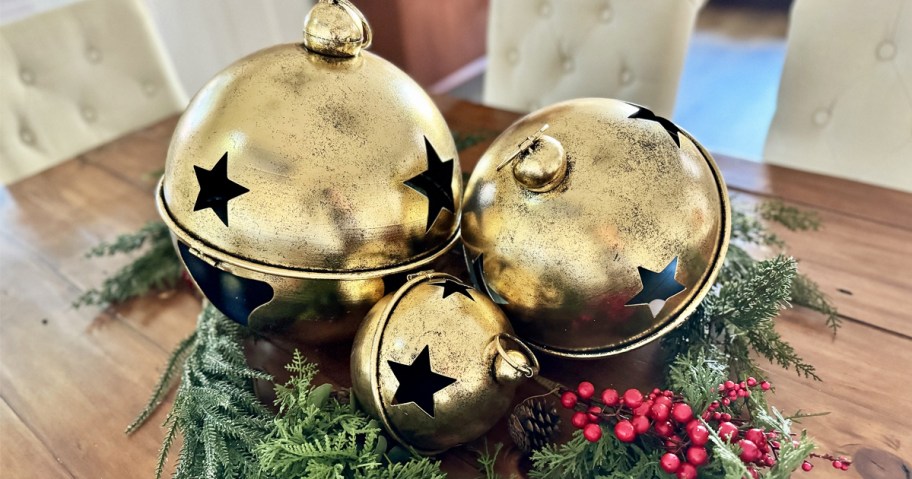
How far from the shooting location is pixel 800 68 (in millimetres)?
954

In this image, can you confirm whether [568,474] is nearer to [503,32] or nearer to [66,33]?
[503,32]

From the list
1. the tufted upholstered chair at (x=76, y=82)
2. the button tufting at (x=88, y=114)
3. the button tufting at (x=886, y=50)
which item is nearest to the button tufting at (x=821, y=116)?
the button tufting at (x=886, y=50)

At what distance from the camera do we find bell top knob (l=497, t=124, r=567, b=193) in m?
0.47

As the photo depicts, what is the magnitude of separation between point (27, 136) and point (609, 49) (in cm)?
111

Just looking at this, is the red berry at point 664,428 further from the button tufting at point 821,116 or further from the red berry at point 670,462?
the button tufting at point 821,116

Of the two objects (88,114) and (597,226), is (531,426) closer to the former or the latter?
(597,226)

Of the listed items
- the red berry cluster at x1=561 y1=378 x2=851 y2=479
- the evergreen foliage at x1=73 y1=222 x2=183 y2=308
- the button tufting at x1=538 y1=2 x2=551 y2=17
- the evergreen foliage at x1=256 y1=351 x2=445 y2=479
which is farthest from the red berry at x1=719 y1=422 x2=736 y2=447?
the button tufting at x1=538 y1=2 x2=551 y2=17

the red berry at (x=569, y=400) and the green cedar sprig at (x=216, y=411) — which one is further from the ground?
the red berry at (x=569, y=400)

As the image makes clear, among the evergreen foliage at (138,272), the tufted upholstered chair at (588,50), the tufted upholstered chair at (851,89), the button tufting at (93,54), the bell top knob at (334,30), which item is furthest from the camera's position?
the button tufting at (93,54)

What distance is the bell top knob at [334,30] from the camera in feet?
1.73

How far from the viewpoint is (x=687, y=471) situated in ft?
1.40

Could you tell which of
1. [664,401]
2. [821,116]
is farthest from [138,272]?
[821,116]

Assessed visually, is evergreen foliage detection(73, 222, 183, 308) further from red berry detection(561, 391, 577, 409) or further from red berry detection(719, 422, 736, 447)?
red berry detection(719, 422, 736, 447)

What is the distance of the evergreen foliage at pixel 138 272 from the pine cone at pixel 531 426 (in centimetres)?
51
